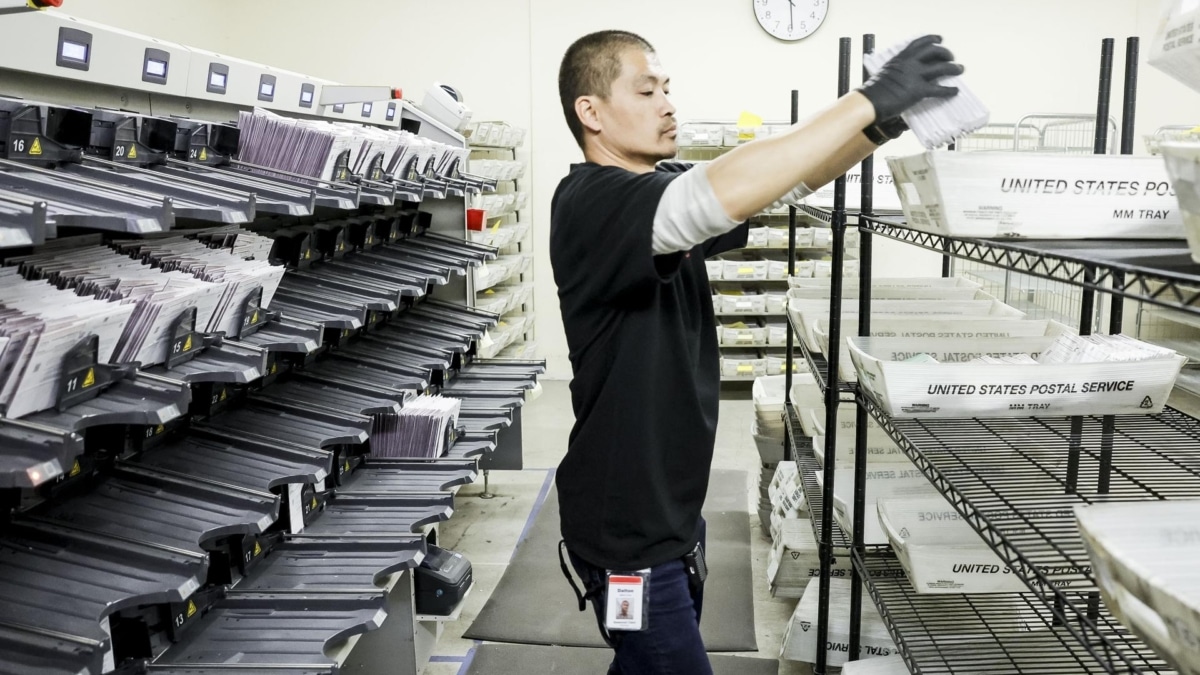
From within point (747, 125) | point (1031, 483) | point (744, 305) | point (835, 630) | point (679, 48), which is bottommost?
point (835, 630)

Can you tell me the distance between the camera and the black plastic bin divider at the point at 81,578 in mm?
1833

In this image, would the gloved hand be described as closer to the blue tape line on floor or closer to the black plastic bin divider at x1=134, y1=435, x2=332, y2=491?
the black plastic bin divider at x1=134, y1=435, x2=332, y2=491

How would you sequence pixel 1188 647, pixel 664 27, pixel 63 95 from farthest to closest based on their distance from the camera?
pixel 664 27 < pixel 63 95 < pixel 1188 647

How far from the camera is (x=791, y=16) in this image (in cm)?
769

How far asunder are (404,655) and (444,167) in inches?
89.1

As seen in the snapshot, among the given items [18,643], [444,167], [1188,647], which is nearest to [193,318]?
[18,643]

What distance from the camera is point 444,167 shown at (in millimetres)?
4488

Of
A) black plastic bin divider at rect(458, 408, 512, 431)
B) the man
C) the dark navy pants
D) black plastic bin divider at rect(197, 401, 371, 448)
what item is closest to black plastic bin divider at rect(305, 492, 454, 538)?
black plastic bin divider at rect(197, 401, 371, 448)

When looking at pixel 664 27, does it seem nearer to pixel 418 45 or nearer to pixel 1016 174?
pixel 418 45

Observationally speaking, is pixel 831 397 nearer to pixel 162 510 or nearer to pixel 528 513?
pixel 162 510

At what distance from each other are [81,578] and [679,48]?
6667 mm

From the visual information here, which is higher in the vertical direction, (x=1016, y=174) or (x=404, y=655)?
(x=1016, y=174)

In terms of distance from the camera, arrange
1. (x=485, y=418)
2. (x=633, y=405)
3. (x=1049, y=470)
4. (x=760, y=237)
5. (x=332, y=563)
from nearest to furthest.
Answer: (x=633, y=405), (x=1049, y=470), (x=332, y=563), (x=485, y=418), (x=760, y=237)

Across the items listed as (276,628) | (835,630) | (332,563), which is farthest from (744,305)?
(276,628)
